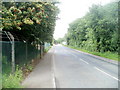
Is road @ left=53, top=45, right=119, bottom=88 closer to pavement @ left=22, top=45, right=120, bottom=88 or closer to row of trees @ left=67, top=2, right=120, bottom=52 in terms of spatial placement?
pavement @ left=22, top=45, right=120, bottom=88

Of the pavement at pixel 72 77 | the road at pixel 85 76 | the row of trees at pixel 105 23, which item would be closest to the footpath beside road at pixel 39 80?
the pavement at pixel 72 77

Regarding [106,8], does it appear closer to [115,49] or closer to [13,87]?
[115,49]

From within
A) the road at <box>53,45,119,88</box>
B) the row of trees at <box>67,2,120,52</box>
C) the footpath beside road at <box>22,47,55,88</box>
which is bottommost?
the road at <box>53,45,119,88</box>

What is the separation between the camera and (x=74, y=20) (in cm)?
5678

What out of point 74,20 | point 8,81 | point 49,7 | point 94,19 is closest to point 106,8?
point 94,19

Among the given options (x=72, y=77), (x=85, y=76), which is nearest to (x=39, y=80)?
(x=72, y=77)

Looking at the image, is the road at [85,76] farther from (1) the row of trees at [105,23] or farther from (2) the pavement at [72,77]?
(1) the row of trees at [105,23]

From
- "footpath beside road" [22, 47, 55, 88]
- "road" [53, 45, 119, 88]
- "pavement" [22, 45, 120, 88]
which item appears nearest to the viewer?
"footpath beside road" [22, 47, 55, 88]

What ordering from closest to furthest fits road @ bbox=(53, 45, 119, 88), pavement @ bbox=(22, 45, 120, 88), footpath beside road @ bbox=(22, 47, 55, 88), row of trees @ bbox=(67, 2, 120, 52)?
footpath beside road @ bbox=(22, 47, 55, 88), pavement @ bbox=(22, 45, 120, 88), road @ bbox=(53, 45, 119, 88), row of trees @ bbox=(67, 2, 120, 52)

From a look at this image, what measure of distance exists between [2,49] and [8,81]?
1729 millimetres

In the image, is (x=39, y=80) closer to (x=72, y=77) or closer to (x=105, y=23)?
(x=72, y=77)

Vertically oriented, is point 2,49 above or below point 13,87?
above

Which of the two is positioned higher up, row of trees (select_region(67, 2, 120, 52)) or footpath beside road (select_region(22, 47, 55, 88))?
row of trees (select_region(67, 2, 120, 52))

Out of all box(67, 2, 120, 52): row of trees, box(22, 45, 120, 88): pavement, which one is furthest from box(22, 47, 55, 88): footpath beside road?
box(67, 2, 120, 52): row of trees
